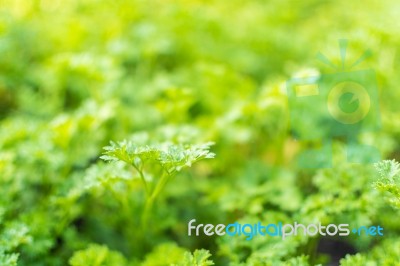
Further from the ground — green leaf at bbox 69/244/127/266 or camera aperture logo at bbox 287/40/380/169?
camera aperture logo at bbox 287/40/380/169

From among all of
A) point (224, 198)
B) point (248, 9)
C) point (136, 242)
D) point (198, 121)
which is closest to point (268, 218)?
point (224, 198)

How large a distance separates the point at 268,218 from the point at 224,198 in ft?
0.86

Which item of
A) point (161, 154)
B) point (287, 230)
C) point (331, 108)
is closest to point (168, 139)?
point (161, 154)

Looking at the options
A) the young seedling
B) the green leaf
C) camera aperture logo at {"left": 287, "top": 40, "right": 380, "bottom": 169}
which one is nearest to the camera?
the young seedling

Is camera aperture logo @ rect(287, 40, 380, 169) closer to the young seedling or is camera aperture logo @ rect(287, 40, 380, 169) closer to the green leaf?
the young seedling

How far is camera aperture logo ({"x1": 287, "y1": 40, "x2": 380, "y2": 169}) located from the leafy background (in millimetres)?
51

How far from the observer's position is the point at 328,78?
198cm

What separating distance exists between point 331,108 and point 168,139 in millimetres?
822

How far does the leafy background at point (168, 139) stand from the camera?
4.66 feet

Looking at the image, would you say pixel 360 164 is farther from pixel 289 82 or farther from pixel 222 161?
pixel 222 161

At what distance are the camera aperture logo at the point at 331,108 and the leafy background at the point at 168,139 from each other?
0.17 ft

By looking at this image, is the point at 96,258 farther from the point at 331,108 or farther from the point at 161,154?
the point at 331,108

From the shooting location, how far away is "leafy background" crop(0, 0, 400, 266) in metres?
1.42

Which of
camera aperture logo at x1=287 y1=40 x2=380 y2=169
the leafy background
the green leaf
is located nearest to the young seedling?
the leafy background
